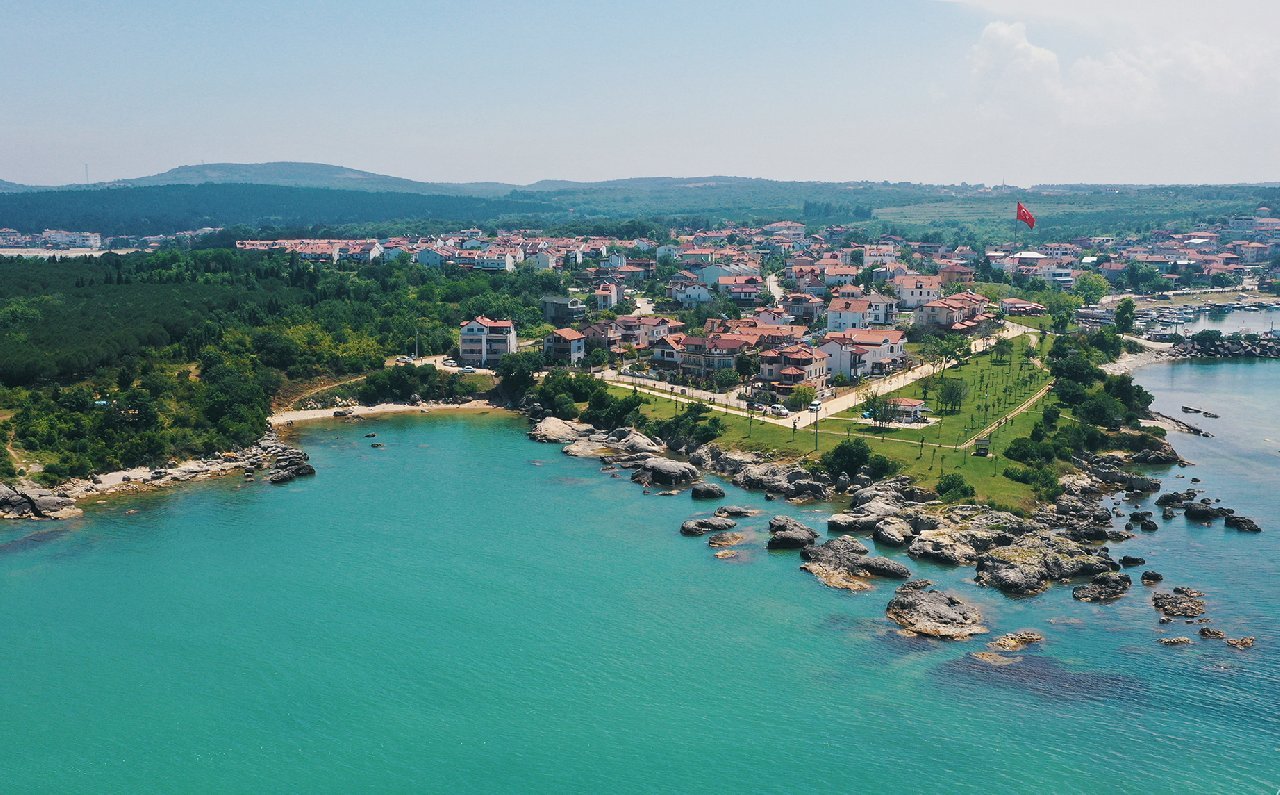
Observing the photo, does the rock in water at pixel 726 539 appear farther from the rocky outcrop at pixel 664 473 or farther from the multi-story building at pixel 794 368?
the multi-story building at pixel 794 368

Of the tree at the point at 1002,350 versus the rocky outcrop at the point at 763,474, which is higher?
the tree at the point at 1002,350

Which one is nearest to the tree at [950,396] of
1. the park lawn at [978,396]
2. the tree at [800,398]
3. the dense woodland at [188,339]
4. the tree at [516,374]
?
the park lawn at [978,396]

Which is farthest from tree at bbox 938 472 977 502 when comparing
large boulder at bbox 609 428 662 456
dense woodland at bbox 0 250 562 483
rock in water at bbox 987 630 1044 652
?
dense woodland at bbox 0 250 562 483

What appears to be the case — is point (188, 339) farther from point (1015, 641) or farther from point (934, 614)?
point (1015, 641)

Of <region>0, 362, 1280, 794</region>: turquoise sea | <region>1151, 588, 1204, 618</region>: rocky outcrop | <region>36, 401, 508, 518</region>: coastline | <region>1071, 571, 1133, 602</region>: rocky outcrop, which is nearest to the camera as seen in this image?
<region>0, 362, 1280, 794</region>: turquoise sea

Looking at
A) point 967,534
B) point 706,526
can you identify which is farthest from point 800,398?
point 967,534

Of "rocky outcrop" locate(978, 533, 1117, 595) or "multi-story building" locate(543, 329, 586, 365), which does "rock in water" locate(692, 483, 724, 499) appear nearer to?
"rocky outcrop" locate(978, 533, 1117, 595)
